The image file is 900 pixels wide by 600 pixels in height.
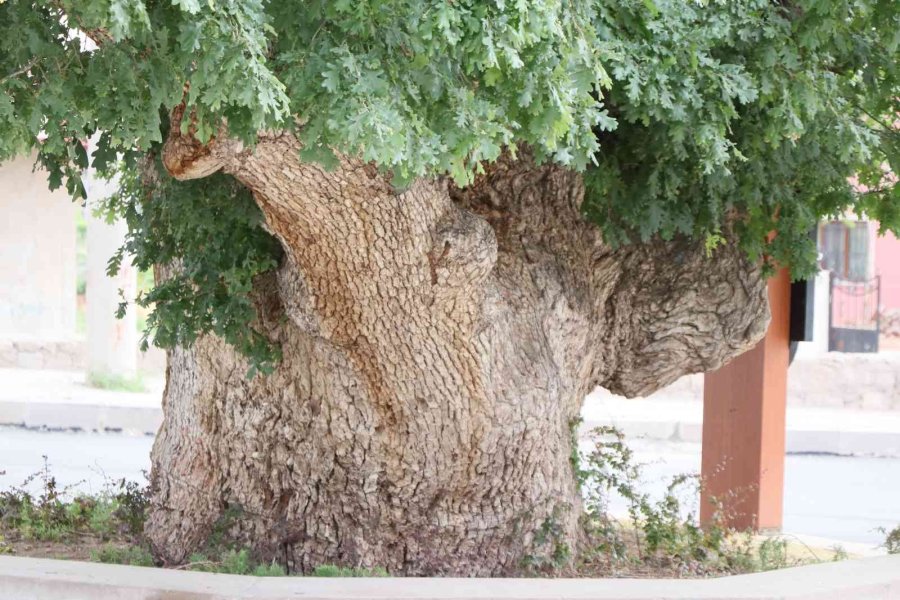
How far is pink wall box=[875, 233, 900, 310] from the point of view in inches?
735

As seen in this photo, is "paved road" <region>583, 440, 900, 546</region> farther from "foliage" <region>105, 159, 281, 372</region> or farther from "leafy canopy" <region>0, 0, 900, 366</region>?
"foliage" <region>105, 159, 281, 372</region>

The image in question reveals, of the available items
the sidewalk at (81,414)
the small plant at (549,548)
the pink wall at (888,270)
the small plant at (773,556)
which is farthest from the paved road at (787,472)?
the pink wall at (888,270)

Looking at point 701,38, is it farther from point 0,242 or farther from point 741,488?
point 0,242

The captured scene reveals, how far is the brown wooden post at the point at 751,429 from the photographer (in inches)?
317

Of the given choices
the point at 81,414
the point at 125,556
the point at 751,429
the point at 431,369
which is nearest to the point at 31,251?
the point at 81,414

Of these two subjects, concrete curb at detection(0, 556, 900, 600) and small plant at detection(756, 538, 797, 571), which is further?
small plant at detection(756, 538, 797, 571)

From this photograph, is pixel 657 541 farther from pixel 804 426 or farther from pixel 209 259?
pixel 804 426

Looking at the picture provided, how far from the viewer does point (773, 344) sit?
8117 mm

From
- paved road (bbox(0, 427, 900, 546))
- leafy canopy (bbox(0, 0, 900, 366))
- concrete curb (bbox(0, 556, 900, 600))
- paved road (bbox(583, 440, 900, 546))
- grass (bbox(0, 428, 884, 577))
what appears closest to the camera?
leafy canopy (bbox(0, 0, 900, 366))

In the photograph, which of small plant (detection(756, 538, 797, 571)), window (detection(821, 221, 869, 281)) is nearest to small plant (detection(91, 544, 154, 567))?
small plant (detection(756, 538, 797, 571))

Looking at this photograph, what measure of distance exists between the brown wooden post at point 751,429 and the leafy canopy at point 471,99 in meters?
2.24

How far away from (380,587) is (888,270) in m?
16.3

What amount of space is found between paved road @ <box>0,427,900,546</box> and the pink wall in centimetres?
651

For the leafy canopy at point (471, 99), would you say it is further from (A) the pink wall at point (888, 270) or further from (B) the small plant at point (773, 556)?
(A) the pink wall at point (888, 270)
